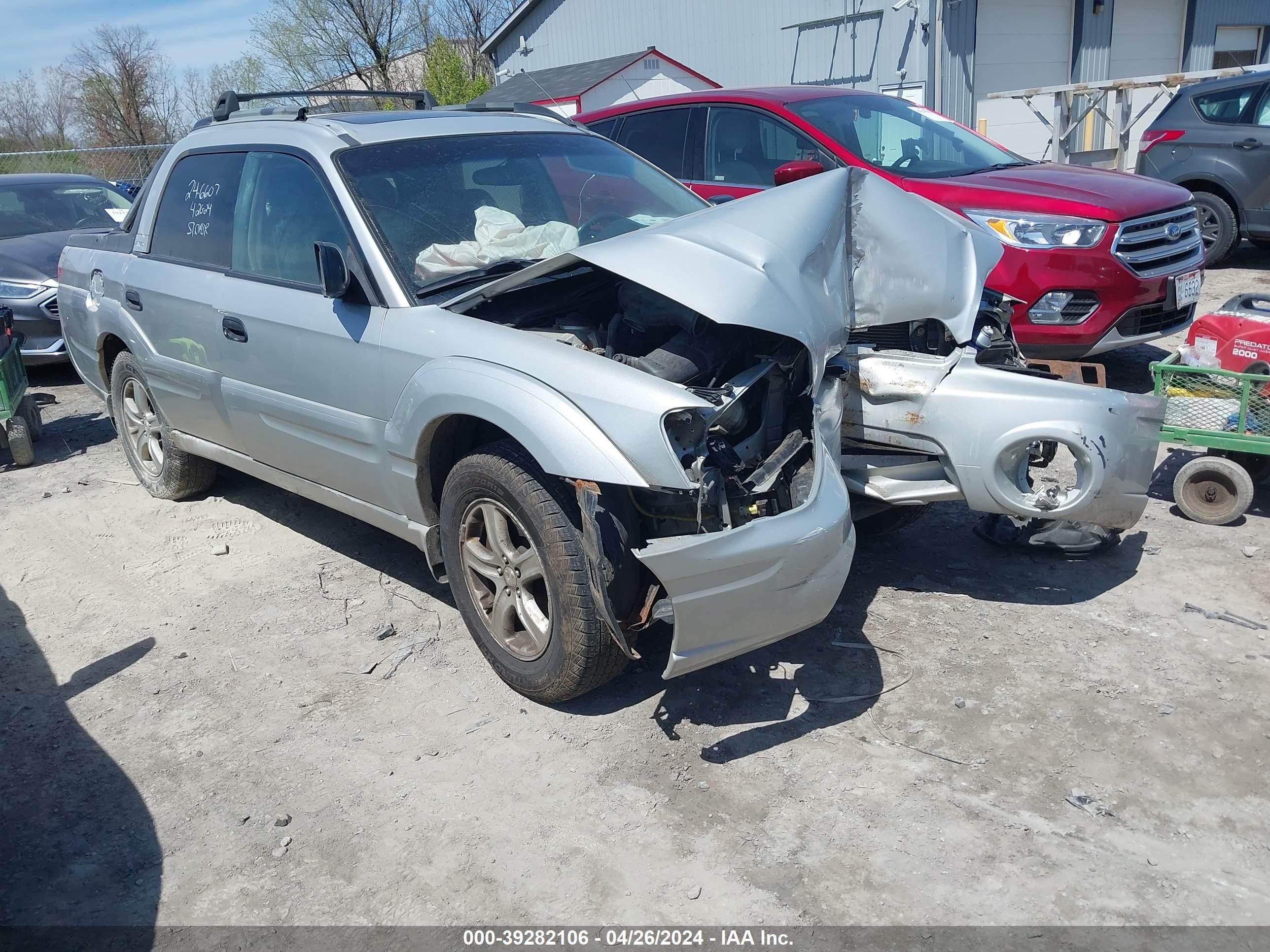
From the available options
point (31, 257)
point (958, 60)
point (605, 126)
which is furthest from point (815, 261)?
point (958, 60)

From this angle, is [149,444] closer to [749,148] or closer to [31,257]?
[749,148]

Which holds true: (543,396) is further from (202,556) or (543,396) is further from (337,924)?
(202,556)

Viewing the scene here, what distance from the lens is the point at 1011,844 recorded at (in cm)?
274

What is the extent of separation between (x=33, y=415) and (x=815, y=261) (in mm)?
6020

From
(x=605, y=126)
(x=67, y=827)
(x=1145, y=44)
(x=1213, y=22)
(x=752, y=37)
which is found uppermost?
(x=752, y=37)

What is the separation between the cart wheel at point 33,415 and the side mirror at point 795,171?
5203 millimetres

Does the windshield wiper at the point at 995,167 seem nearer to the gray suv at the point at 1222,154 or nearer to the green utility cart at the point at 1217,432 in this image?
the green utility cart at the point at 1217,432

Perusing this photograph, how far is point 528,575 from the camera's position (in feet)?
11.2

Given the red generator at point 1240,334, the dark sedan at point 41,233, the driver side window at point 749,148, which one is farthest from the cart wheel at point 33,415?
the red generator at point 1240,334

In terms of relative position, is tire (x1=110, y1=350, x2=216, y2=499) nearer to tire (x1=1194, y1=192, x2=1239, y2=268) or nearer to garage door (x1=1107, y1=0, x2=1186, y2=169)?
tire (x1=1194, y1=192, x2=1239, y2=268)

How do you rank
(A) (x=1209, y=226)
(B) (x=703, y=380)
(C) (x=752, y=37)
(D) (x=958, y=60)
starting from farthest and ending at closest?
(C) (x=752, y=37)
(D) (x=958, y=60)
(A) (x=1209, y=226)
(B) (x=703, y=380)

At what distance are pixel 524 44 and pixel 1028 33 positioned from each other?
13.2 meters

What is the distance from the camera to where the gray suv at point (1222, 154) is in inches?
386

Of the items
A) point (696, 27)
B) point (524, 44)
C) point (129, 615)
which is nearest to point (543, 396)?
point (129, 615)
